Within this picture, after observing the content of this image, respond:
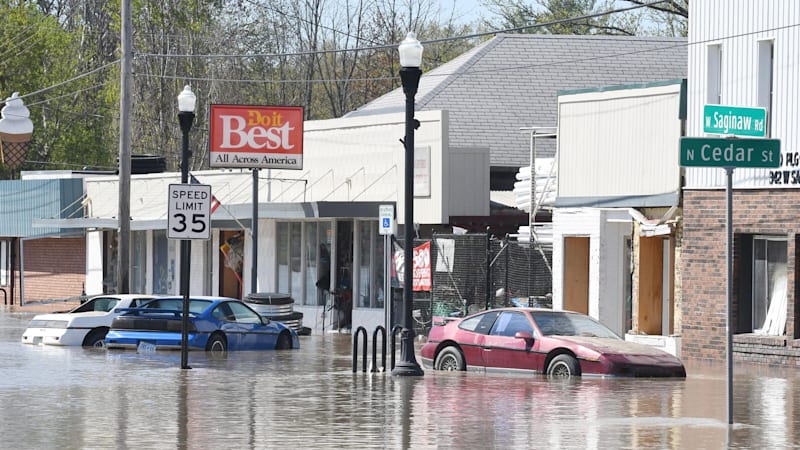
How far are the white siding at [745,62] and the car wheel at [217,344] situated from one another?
960cm

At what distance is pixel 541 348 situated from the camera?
24.2 m

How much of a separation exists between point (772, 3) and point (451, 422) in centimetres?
1391

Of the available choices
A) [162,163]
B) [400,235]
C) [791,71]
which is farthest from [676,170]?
[162,163]

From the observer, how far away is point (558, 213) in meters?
34.5

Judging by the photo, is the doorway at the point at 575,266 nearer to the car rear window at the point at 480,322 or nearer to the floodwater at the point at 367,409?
the floodwater at the point at 367,409

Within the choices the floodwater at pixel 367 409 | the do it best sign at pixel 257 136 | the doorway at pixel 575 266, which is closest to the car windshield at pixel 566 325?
the floodwater at pixel 367 409

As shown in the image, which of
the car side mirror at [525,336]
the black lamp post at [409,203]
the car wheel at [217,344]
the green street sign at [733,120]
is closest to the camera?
the green street sign at [733,120]

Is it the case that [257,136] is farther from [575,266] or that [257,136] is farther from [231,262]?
[575,266]

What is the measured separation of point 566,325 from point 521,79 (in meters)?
23.1

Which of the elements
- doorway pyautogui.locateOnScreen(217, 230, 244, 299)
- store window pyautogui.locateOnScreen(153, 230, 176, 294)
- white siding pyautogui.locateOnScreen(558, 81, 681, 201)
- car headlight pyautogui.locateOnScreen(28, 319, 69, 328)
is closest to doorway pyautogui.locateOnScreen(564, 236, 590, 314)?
white siding pyautogui.locateOnScreen(558, 81, 681, 201)

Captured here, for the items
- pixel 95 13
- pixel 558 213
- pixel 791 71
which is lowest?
pixel 558 213

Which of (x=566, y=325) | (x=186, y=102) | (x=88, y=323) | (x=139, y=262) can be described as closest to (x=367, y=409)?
(x=566, y=325)

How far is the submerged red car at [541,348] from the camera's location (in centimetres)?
2345

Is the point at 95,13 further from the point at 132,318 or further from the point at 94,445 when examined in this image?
the point at 94,445
